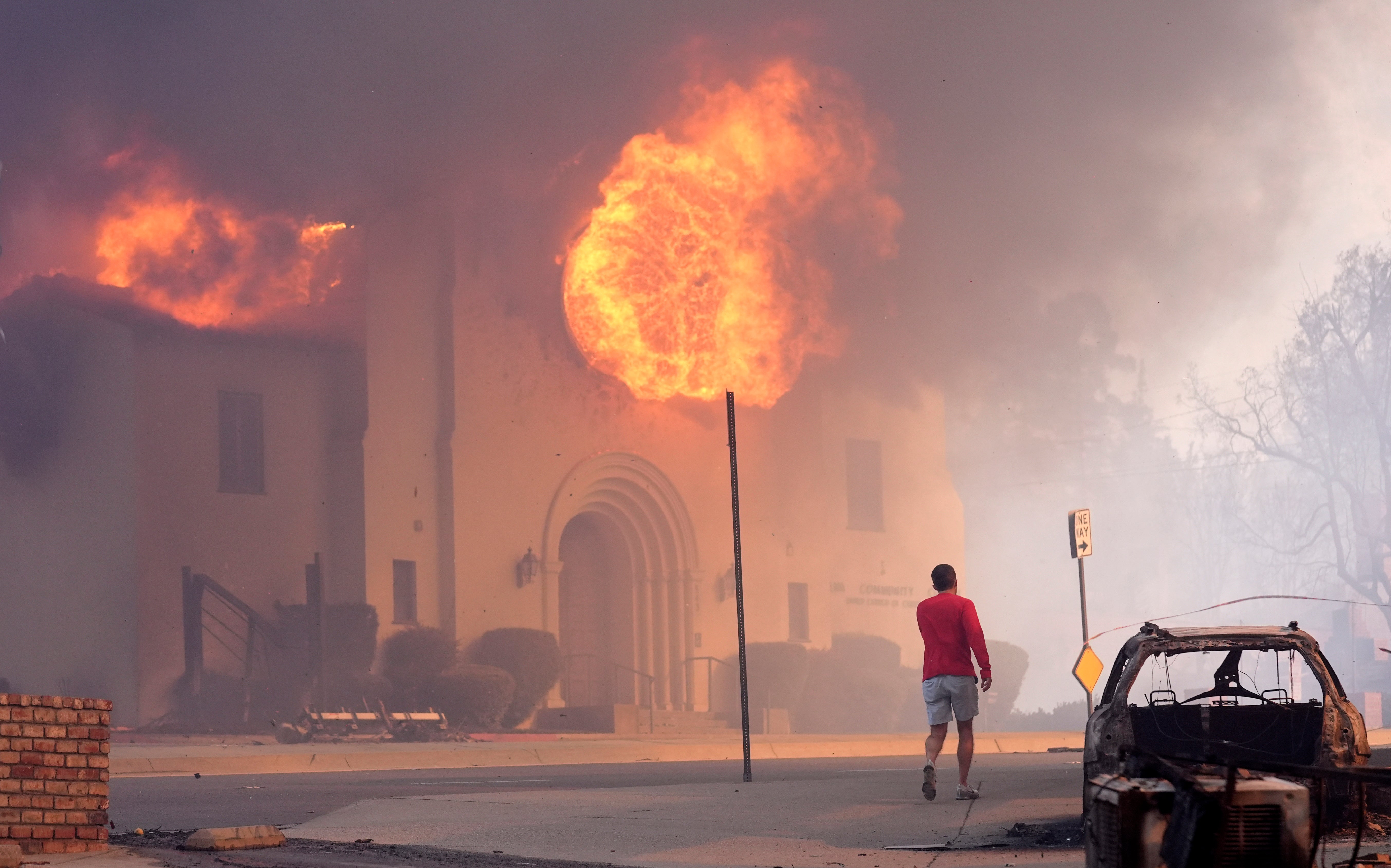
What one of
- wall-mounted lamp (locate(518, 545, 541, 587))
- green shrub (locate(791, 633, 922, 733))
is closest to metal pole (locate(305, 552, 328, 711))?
wall-mounted lamp (locate(518, 545, 541, 587))

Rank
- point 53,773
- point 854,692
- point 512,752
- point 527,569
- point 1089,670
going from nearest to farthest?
1. point 53,773
2. point 1089,670
3. point 512,752
4. point 527,569
5. point 854,692

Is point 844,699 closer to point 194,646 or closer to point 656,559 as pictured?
point 656,559

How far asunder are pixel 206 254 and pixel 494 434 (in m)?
6.12

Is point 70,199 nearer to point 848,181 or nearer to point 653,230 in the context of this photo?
point 653,230

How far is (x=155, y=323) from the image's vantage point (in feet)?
90.4

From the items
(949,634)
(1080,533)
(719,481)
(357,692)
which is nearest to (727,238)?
(719,481)

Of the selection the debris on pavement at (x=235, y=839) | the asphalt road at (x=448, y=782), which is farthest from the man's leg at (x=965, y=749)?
the debris on pavement at (x=235, y=839)

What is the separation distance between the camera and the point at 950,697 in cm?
1050

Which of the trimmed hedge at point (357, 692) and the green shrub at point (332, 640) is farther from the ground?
the green shrub at point (332, 640)

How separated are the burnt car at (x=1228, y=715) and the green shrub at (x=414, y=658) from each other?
20.1m

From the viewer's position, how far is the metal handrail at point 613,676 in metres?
32.1

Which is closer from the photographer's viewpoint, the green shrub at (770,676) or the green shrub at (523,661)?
the green shrub at (523,661)

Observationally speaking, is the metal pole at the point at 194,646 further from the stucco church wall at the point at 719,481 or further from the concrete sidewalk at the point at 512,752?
the concrete sidewalk at the point at 512,752

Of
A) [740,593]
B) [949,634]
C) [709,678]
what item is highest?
[740,593]
